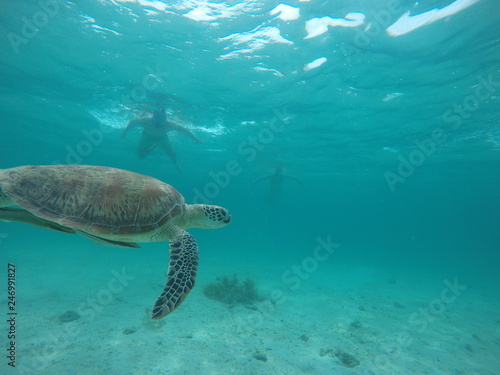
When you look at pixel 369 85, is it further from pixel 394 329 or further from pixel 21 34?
pixel 21 34

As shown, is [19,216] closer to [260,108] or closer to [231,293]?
[231,293]

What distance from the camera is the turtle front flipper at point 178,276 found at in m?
2.99

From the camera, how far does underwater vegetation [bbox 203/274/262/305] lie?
33.5 ft

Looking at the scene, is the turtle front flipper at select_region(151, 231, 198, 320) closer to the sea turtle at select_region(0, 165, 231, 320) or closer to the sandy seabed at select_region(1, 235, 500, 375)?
the sea turtle at select_region(0, 165, 231, 320)

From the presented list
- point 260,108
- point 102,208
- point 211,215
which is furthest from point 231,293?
point 260,108

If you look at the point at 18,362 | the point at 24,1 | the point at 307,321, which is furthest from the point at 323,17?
the point at 18,362

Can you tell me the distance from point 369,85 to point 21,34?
1965 cm

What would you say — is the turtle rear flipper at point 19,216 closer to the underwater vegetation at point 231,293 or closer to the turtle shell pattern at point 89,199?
the turtle shell pattern at point 89,199

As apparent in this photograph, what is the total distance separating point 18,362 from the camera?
4.97 metres

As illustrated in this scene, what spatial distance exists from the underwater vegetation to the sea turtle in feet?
22.5

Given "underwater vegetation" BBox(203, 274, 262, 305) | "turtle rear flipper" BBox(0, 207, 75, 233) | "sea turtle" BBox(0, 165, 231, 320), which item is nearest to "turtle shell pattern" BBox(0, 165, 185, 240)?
"sea turtle" BBox(0, 165, 231, 320)

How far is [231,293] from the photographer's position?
419 inches

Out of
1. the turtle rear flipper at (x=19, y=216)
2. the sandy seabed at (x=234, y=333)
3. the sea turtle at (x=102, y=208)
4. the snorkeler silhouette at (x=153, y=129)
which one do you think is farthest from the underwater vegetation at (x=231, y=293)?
the snorkeler silhouette at (x=153, y=129)

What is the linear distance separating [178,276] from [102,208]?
1737 mm
